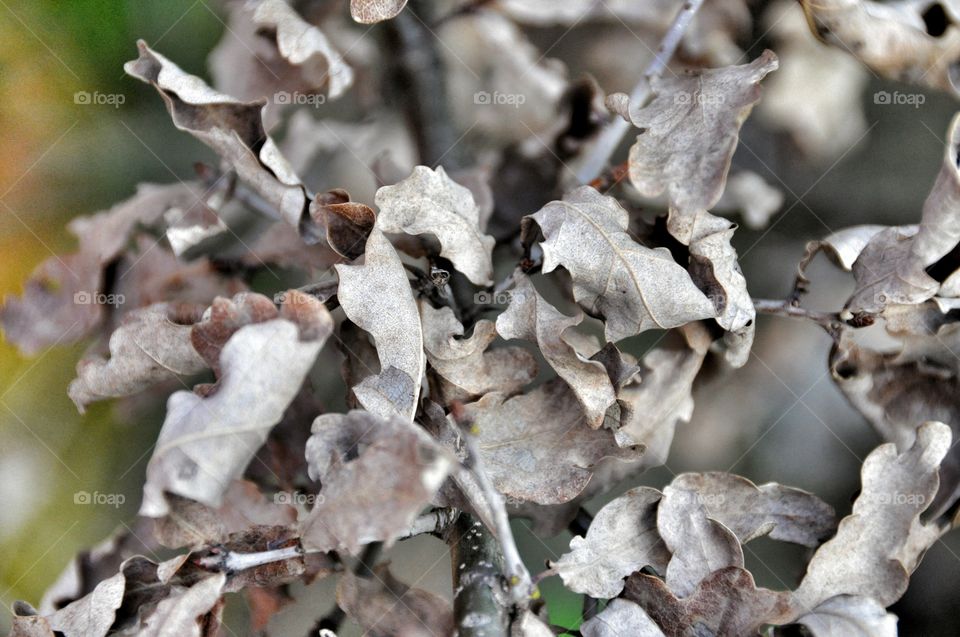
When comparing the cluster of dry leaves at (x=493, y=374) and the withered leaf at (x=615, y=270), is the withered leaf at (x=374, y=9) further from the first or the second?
the withered leaf at (x=615, y=270)

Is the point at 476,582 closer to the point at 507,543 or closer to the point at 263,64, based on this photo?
the point at 507,543

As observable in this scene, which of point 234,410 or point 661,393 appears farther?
point 661,393

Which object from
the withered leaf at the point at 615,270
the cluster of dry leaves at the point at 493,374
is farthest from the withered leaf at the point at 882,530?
the withered leaf at the point at 615,270

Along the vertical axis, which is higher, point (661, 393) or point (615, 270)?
point (615, 270)

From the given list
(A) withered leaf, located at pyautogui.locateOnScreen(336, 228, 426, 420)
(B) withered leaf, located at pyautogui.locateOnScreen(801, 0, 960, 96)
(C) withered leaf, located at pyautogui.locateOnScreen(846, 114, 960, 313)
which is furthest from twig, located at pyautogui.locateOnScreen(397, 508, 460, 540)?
(B) withered leaf, located at pyautogui.locateOnScreen(801, 0, 960, 96)

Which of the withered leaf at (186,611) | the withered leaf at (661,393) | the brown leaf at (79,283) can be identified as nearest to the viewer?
the withered leaf at (186,611)

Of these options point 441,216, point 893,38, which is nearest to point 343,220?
point 441,216

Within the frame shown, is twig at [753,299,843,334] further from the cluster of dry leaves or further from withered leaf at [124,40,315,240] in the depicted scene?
withered leaf at [124,40,315,240]
